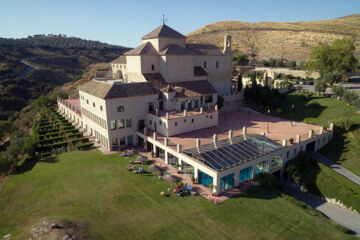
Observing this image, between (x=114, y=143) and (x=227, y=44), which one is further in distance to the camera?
(x=227, y=44)

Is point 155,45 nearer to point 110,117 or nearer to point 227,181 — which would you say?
point 110,117

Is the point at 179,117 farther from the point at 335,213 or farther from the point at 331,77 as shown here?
the point at 331,77

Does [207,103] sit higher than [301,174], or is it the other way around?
[207,103]

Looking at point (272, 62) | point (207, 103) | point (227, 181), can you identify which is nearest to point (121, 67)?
point (207, 103)

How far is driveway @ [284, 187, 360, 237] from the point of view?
25547 millimetres

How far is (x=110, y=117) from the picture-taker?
38031 millimetres

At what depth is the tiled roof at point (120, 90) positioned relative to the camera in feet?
124

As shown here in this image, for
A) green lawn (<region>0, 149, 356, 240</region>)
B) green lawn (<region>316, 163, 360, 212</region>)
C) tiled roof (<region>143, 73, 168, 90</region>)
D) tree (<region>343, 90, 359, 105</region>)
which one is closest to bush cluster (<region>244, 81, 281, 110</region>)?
tree (<region>343, 90, 359, 105</region>)

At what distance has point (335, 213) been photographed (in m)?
27.7

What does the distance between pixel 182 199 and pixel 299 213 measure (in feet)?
40.7

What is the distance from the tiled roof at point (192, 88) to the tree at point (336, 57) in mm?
42843

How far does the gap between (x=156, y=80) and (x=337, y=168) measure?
34.1m

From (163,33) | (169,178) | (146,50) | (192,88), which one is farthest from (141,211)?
(163,33)

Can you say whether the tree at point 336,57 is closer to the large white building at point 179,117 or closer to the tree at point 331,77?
the tree at point 331,77
